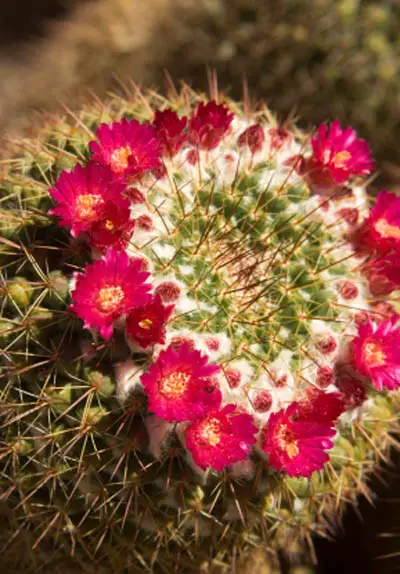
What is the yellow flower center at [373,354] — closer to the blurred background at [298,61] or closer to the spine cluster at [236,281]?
the spine cluster at [236,281]

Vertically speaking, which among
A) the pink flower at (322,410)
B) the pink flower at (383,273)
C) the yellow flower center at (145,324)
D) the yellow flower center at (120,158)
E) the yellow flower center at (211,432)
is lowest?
the pink flower at (322,410)

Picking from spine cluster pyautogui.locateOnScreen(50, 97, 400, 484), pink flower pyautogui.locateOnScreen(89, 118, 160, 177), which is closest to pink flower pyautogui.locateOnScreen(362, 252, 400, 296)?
spine cluster pyautogui.locateOnScreen(50, 97, 400, 484)

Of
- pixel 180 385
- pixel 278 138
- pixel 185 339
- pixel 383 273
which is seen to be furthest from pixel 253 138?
pixel 180 385

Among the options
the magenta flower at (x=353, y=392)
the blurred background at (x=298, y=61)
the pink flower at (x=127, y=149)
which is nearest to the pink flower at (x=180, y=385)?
the magenta flower at (x=353, y=392)

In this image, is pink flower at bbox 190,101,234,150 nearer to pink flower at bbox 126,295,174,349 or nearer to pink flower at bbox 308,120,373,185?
pink flower at bbox 308,120,373,185

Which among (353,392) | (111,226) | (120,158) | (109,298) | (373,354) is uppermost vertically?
(120,158)

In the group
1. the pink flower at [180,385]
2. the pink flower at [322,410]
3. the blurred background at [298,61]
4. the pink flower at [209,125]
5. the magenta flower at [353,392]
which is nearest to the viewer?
the pink flower at [180,385]

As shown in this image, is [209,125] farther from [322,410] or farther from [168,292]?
[322,410]
